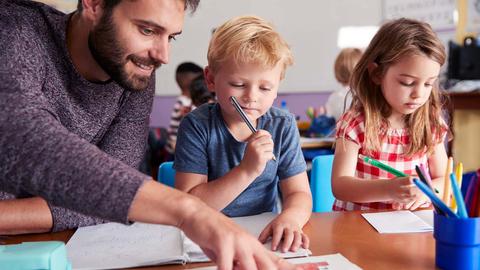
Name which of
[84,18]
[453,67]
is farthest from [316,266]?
[453,67]

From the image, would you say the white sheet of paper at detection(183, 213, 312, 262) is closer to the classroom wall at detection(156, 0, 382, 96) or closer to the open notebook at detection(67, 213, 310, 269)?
the open notebook at detection(67, 213, 310, 269)

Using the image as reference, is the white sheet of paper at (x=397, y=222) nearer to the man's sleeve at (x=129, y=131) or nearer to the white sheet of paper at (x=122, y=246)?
the white sheet of paper at (x=122, y=246)

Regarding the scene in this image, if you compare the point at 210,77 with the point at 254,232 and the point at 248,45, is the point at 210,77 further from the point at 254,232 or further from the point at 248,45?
the point at 254,232

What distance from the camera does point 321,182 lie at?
149cm

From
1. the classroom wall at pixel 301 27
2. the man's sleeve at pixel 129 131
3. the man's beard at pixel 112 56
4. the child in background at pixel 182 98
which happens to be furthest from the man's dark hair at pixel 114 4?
the classroom wall at pixel 301 27

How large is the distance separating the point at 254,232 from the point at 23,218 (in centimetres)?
45

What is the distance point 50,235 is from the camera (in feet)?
3.32

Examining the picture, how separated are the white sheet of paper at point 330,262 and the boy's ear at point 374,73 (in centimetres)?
71

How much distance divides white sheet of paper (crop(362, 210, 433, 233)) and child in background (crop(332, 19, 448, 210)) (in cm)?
17

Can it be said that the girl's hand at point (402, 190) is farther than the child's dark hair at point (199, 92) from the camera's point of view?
No

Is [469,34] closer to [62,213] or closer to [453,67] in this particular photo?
[453,67]

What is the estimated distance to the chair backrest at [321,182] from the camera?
4.84 feet

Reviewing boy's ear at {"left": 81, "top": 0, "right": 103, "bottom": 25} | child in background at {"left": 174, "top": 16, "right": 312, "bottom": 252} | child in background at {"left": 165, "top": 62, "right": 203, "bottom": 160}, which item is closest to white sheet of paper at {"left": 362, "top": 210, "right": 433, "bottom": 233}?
child in background at {"left": 174, "top": 16, "right": 312, "bottom": 252}

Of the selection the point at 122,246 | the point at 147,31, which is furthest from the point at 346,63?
the point at 122,246
